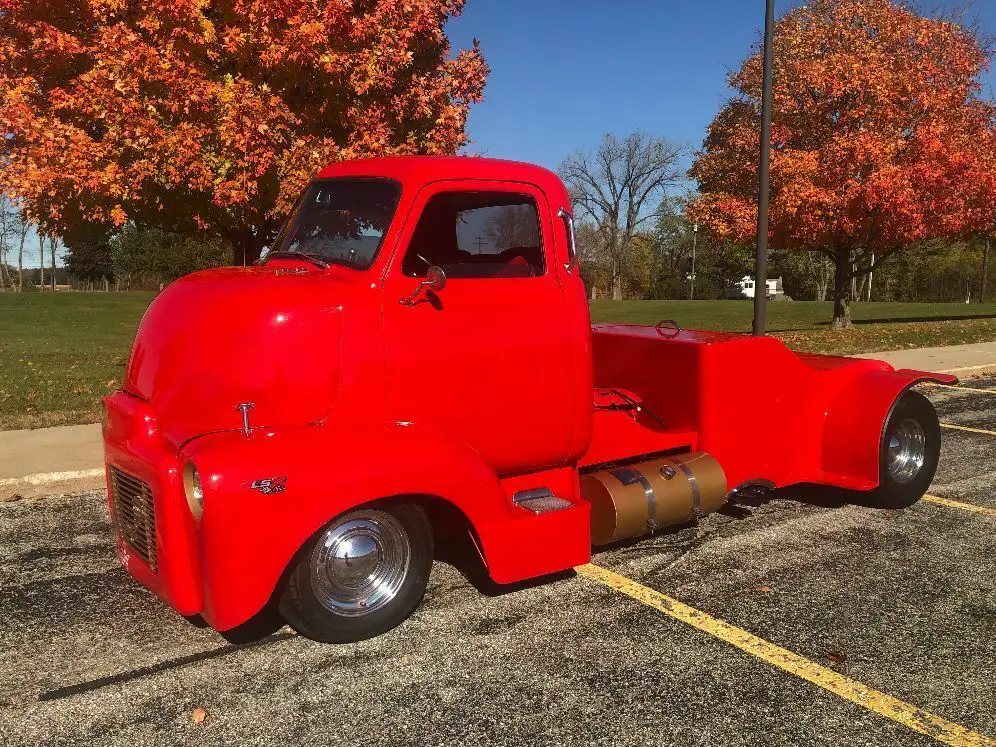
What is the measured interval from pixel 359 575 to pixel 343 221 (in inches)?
76.2

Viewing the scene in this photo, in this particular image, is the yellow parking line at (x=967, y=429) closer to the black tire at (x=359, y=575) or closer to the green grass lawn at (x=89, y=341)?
the black tire at (x=359, y=575)

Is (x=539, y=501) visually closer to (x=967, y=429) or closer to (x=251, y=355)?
(x=251, y=355)

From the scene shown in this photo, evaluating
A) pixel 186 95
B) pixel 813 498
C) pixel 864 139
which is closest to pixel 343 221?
pixel 813 498

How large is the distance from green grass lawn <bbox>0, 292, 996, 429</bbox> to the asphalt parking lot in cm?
639

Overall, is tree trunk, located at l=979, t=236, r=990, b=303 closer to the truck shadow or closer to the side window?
the truck shadow

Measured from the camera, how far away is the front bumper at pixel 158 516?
11.6 ft

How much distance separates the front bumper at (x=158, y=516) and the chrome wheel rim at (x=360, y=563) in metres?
0.56

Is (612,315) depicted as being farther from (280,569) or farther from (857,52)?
(280,569)

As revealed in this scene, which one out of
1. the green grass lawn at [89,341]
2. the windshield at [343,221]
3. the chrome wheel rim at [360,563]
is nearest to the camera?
the chrome wheel rim at [360,563]

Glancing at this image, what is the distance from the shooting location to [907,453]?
6340 millimetres

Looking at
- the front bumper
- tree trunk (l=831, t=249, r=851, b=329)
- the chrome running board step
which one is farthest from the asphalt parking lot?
tree trunk (l=831, t=249, r=851, b=329)

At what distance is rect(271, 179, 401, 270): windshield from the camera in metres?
4.16

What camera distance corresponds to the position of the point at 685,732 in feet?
10.5

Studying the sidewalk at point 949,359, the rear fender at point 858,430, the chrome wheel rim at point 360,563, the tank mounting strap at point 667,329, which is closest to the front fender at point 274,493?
the chrome wheel rim at point 360,563
